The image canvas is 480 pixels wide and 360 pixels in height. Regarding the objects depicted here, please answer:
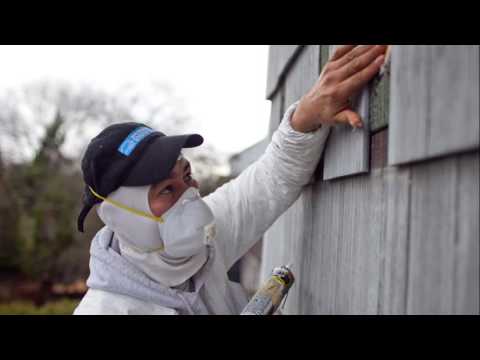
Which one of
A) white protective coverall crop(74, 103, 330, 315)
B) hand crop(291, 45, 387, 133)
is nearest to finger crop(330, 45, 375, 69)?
hand crop(291, 45, 387, 133)

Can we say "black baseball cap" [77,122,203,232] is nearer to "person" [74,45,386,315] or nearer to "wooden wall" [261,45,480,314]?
"person" [74,45,386,315]

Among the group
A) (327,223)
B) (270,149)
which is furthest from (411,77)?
(270,149)

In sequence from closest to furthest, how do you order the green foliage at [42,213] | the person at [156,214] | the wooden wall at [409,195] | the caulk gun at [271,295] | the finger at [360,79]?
the wooden wall at [409,195]
the finger at [360,79]
the caulk gun at [271,295]
the person at [156,214]
the green foliage at [42,213]

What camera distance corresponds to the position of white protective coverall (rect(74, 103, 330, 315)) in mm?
1919

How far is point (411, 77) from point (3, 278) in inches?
670

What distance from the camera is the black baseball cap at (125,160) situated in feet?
6.33

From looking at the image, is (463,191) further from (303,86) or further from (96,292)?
(303,86)

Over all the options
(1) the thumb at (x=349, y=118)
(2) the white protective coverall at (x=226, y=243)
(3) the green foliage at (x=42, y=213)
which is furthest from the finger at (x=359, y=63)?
(3) the green foliage at (x=42, y=213)

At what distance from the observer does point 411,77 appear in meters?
1.02

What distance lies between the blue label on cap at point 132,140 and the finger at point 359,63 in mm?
→ 983

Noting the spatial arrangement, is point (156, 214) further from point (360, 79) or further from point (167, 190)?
point (360, 79)

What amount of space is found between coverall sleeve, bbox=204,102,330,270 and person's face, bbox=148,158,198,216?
40 centimetres

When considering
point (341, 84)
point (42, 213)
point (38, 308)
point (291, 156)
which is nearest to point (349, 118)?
point (341, 84)

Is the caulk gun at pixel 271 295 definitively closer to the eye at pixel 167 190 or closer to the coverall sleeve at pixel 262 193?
the coverall sleeve at pixel 262 193
